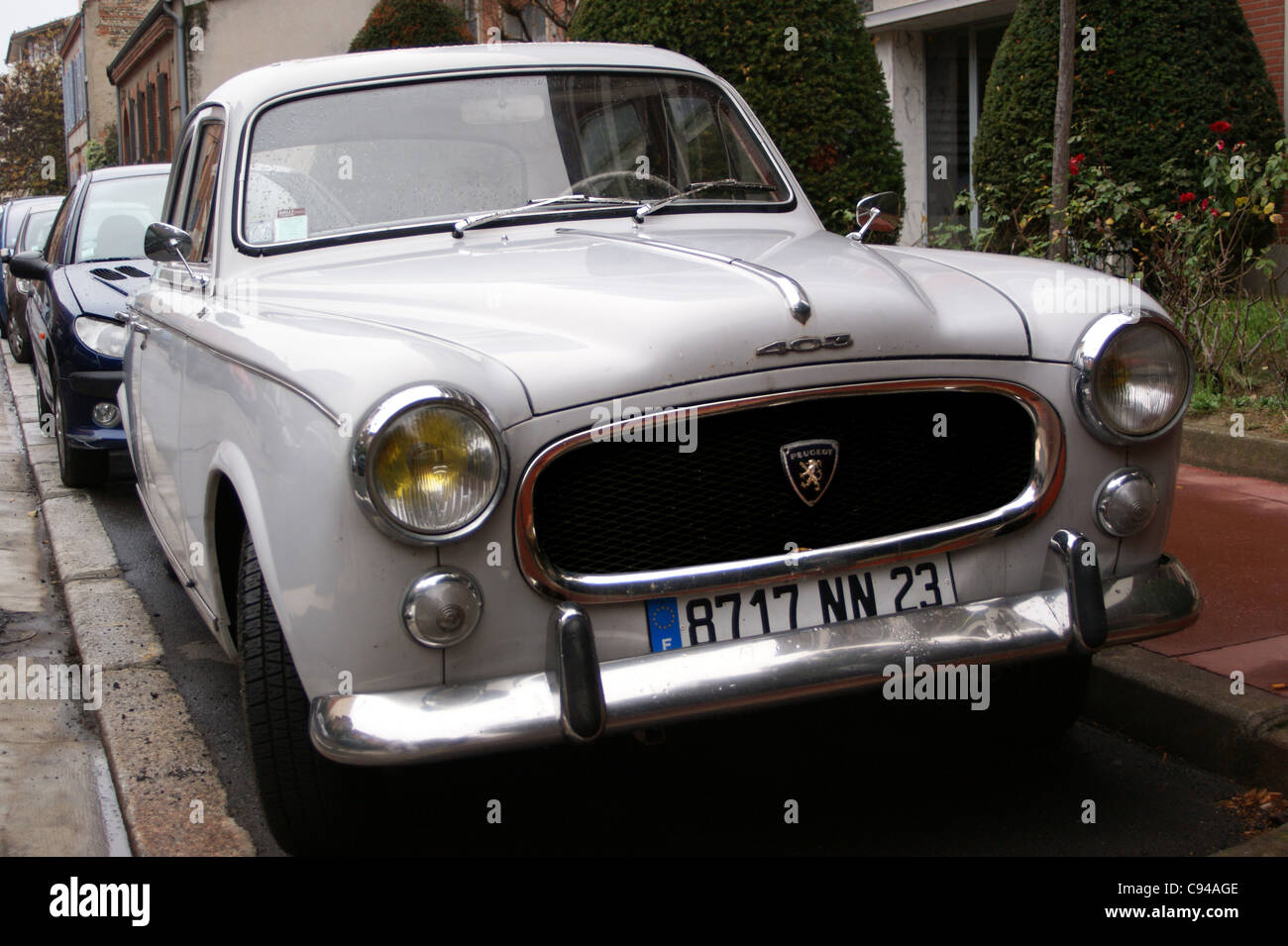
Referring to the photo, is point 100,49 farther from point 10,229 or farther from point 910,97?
point 910,97

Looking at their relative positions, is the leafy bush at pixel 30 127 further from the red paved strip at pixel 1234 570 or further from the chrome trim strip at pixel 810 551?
the chrome trim strip at pixel 810 551

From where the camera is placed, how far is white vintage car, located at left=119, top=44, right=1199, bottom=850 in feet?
7.72

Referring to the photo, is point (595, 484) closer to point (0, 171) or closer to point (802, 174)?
point (802, 174)

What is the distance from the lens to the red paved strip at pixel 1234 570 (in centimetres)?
370

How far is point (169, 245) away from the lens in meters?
3.86

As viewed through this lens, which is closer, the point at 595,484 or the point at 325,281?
the point at 595,484

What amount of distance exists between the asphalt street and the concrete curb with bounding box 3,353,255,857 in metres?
0.08

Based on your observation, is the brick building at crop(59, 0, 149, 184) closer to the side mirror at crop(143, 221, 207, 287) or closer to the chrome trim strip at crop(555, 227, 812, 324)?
the side mirror at crop(143, 221, 207, 287)

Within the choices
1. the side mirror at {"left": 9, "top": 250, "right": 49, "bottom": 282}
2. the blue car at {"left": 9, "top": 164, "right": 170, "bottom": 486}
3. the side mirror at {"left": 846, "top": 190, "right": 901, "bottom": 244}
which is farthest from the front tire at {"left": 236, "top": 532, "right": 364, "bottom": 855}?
the side mirror at {"left": 9, "top": 250, "right": 49, "bottom": 282}

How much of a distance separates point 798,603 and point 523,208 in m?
1.52

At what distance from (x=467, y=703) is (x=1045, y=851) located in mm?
1341

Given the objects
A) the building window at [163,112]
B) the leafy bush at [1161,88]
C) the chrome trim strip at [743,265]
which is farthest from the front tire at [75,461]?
the building window at [163,112]

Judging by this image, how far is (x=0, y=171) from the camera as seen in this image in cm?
5819
